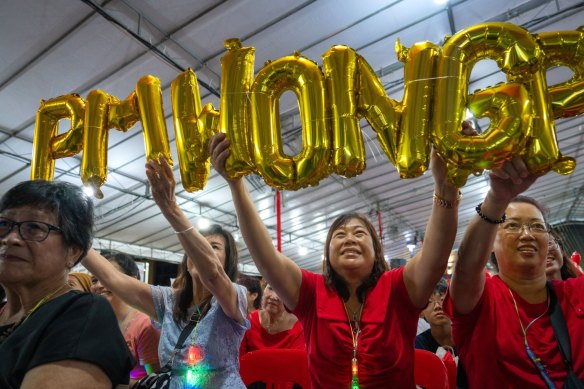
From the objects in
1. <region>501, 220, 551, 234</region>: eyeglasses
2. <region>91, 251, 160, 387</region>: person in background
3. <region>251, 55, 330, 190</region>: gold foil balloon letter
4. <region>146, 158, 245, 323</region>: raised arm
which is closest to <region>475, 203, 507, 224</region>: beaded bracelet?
<region>501, 220, 551, 234</region>: eyeglasses

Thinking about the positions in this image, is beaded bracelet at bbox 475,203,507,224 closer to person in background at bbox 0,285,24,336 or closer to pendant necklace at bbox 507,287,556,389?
pendant necklace at bbox 507,287,556,389

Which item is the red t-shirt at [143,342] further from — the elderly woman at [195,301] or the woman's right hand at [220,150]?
the woman's right hand at [220,150]

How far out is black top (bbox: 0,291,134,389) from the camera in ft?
2.88

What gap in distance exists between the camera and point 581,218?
15.9 metres

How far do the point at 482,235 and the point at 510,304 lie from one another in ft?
1.03

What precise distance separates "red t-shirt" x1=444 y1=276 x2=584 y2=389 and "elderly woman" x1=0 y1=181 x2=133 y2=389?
960 mm

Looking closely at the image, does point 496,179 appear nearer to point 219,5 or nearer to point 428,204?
point 219,5

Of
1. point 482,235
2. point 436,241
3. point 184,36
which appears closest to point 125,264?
point 436,241

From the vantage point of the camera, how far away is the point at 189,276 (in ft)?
5.74

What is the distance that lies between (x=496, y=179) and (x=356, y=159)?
1.15 feet

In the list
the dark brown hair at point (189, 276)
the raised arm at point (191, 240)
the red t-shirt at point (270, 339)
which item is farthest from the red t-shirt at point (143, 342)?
the raised arm at point (191, 240)

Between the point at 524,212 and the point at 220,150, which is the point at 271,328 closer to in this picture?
the point at 524,212

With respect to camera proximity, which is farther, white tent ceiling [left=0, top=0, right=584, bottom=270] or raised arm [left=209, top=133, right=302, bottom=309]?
white tent ceiling [left=0, top=0, right=584, bottom=270]

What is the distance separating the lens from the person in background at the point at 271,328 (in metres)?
2.60
